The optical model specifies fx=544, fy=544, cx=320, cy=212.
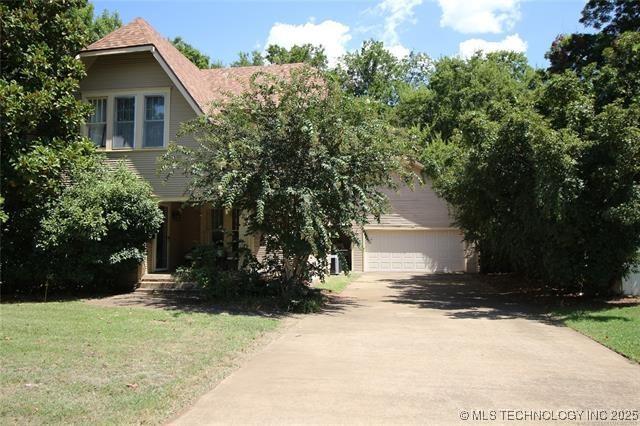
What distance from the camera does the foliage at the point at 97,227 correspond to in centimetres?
1328

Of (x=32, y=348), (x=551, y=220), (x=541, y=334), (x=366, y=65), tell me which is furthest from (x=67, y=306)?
(x=366, y=65)

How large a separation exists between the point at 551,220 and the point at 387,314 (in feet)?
15.3

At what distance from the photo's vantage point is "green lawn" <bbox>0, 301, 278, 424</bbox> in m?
5.30

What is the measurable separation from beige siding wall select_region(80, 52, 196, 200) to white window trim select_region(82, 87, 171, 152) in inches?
3.6

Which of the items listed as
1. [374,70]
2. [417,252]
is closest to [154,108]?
[417,252]

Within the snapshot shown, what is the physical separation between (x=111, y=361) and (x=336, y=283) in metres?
12.9

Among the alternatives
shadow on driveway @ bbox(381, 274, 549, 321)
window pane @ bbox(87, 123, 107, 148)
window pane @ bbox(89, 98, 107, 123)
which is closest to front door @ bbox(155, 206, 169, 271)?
window pane @ bbox(87, 123, 107, 148)

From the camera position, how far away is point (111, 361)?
708 cm

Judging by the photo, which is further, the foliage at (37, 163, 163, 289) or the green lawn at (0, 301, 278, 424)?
the foliage at (37, 163, 163, 289)

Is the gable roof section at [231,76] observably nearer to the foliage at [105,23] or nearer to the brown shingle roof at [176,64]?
the brown shingle roof at [176,64]

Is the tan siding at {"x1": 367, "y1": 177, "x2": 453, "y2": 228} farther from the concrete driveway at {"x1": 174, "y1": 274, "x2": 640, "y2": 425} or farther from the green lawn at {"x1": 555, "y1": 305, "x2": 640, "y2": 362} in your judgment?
the concrete driveway at {"x1": 174, "y1": 274, "x2": 640, "y2": 425}

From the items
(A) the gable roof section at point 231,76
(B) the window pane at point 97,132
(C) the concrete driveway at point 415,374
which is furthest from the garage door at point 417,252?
(C) the concrete driveway at point 415,374

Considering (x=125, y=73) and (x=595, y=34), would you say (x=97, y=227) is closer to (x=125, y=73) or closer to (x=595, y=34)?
(x=125, y=73)

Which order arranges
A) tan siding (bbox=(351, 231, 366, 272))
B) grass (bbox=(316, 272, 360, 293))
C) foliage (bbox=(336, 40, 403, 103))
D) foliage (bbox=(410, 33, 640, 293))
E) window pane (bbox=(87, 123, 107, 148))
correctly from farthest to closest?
foliage (bbox=(336, 40, 403, 103)) < tan siding (bbox=(351, 231, 366, 272)) < grass (bbox=(316, 272, 360, 293)) < window pane (bbox=(87, 123, 107, 148)) < foliage (bbox=(410, 33, 640, 293))
